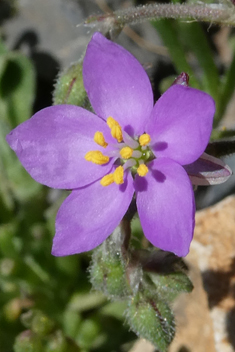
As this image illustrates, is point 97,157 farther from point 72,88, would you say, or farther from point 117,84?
point 72,88

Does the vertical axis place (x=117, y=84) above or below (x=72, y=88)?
above

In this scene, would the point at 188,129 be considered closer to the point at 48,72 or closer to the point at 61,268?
the point at 61,268

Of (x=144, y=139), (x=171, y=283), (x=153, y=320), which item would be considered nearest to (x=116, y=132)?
(x=144, y=139)

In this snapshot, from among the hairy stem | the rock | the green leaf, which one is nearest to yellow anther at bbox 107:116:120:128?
Answer: the hairy stem

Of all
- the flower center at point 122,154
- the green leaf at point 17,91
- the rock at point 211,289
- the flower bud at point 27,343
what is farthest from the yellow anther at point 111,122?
the green leaf at point 17,91

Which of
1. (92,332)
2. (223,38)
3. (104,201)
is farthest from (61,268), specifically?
(223,38)
